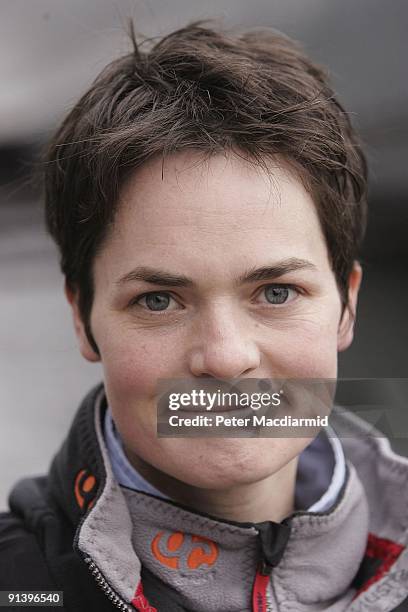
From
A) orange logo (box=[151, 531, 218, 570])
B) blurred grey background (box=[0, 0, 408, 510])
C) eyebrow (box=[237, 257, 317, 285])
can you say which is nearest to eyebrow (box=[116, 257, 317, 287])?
eyebrow (box=[237, 257, 317, 285])

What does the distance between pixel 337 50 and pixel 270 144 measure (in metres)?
1.01

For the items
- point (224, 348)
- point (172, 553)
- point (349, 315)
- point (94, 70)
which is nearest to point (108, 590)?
point (172, 553)

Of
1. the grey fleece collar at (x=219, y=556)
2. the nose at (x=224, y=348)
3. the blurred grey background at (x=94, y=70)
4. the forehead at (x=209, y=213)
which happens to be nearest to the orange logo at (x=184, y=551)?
the grey fleece collar at (x=219, y=556)

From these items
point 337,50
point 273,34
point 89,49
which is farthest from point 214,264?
point 337,50

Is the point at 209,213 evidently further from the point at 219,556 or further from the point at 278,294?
the point at 219,556

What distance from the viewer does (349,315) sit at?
3.66 ft

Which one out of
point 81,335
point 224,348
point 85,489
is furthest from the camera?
point 81,335

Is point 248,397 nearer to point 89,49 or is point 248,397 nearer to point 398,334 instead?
point 89,49

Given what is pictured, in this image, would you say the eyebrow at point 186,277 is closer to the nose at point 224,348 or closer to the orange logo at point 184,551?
the nose at point 224,348

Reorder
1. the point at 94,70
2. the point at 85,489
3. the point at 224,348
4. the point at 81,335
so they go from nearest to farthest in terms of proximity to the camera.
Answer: the point at 224,348, the point at 85,489, the point at 81,335, the point at 94,70

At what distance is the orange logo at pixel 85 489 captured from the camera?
945mm

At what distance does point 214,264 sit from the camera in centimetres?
86

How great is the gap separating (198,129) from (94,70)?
44 centimetres

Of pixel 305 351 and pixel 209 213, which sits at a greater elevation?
pixel 209 213
